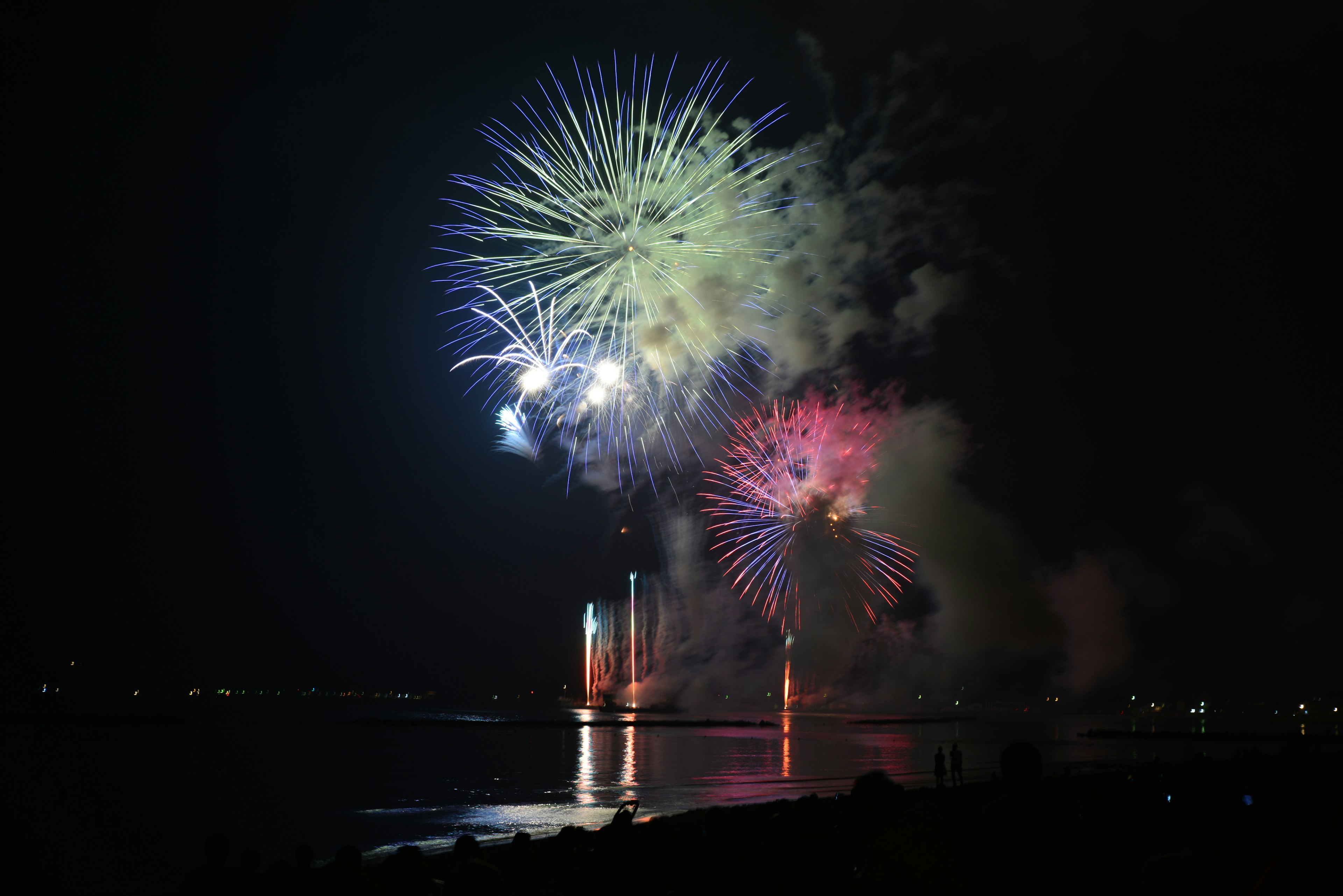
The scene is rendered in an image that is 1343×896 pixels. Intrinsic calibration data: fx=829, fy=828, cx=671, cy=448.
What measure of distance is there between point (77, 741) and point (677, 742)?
52612mm

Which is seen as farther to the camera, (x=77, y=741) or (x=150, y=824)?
(x=77, y=741)

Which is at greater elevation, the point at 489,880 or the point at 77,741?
the point at 489,880

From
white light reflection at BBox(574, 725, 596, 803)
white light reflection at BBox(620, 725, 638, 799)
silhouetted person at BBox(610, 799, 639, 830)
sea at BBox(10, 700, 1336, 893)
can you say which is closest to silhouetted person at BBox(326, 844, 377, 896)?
sea at BBox(10, 700, 1336, 893)

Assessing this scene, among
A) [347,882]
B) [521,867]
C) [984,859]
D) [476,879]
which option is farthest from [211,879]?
[984,859]

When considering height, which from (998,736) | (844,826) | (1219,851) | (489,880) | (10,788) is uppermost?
(1219,851)

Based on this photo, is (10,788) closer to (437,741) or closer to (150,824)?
(150,824)

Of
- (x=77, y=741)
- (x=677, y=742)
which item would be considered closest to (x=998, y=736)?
(x=677, y=742)

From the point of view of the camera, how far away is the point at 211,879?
679 centimetres

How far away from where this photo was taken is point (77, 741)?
238ft

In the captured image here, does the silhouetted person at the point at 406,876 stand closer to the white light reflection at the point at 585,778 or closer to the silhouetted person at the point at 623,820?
the silhouetted person at the point at 623,820

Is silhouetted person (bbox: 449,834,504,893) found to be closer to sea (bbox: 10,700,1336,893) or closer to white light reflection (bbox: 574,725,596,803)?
sea (bbox: 10,700,1336,893)

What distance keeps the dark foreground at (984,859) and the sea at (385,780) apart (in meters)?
2.73

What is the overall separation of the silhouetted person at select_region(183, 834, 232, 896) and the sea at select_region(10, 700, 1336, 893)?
1.12 meters

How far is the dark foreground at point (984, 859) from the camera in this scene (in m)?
2.88
